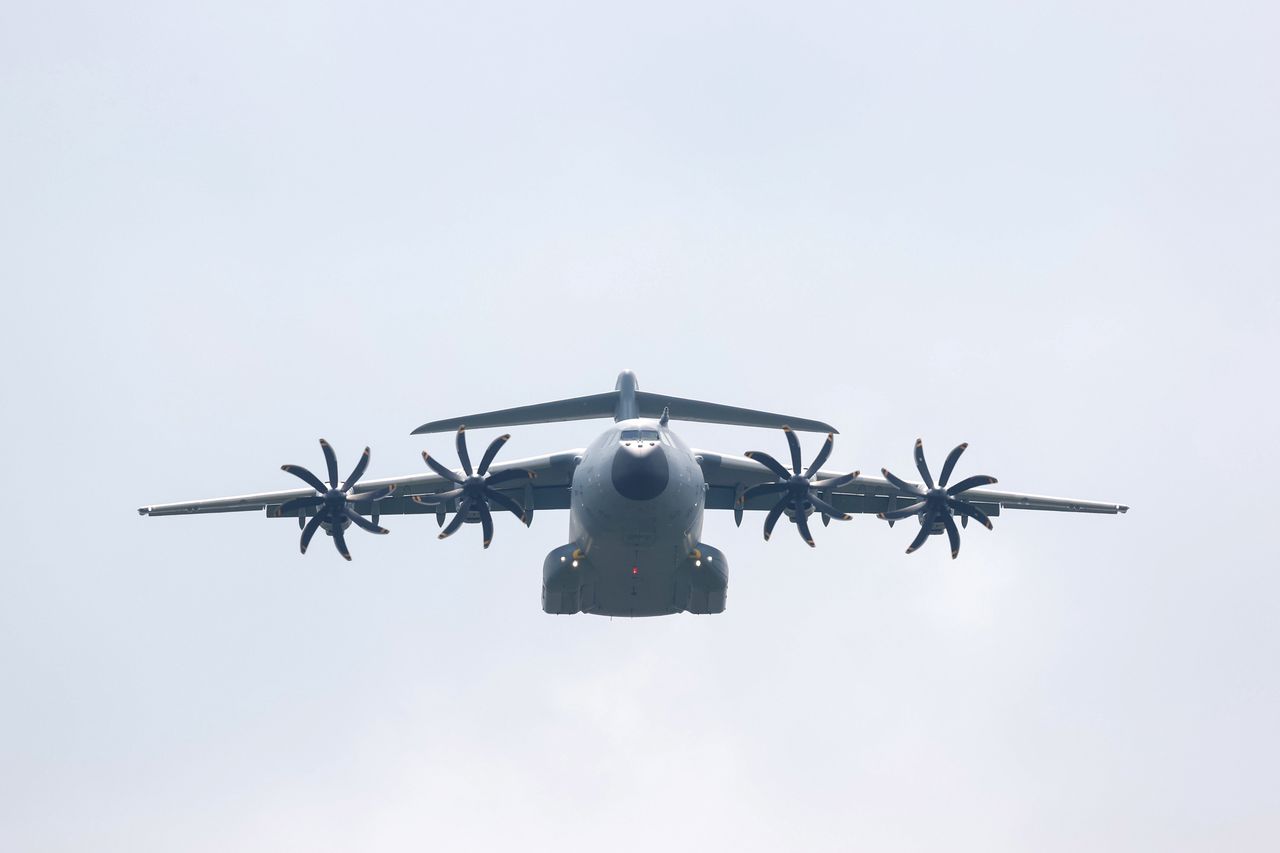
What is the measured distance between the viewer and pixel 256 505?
92.1 ft

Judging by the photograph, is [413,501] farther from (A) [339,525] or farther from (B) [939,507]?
(B) [939,507]

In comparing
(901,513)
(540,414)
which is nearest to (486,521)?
(540,414)

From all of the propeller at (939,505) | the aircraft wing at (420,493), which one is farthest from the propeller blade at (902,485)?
the aircraft wing at (420,493)

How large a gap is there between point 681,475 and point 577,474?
2320 mm

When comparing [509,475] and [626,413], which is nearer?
[509,475]

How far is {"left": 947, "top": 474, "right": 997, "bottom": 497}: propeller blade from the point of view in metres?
26.6

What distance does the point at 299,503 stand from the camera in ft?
91.0

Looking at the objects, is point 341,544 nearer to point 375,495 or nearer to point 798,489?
point 375,495

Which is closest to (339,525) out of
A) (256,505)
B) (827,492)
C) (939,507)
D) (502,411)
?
(256,505)

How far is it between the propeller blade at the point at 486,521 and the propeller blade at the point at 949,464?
9.07 m

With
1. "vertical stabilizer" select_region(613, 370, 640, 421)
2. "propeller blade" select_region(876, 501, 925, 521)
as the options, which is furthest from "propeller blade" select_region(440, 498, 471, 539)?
"propeller blade" select_region(876, 501, 925, 521)

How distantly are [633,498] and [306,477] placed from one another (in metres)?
8.02

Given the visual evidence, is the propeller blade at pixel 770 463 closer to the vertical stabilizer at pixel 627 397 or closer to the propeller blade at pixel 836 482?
the propeller blade at pixel 836 482

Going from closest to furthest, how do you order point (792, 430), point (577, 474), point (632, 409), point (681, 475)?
point (681, 475) < point (577, 474) < point (792, 430) < point (632, 409)
